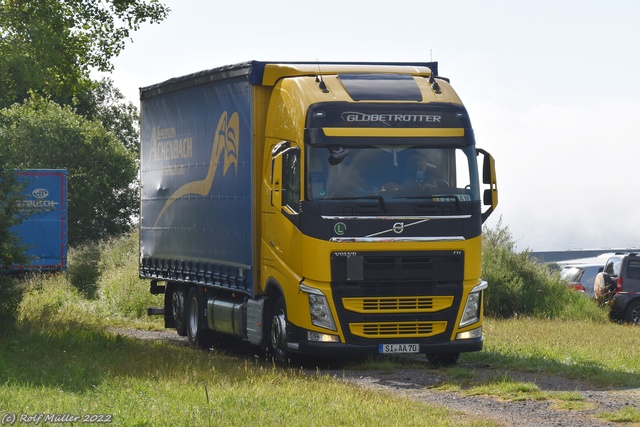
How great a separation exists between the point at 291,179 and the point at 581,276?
19647 mm

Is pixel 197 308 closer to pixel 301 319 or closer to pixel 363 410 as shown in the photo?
pixel 301 319

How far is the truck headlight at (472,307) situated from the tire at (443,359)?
2.56 ft

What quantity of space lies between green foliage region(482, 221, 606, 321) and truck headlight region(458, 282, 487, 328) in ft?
37.0

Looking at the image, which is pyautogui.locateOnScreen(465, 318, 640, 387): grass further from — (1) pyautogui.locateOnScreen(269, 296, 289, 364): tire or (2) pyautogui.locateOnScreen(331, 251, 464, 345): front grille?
(1) pyautogui.locateOnScreen(269, 296, 289, 364): tire

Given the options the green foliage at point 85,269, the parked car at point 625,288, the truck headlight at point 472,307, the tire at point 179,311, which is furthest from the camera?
the green foliage at point 85,269

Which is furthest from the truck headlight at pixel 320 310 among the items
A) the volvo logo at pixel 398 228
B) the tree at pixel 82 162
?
the tree at pixel 82 162

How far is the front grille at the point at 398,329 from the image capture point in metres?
16.5

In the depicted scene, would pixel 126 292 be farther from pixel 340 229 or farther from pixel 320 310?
pixel 340 229

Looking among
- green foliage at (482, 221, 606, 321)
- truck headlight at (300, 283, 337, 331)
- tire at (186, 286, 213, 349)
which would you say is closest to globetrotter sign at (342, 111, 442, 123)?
truck headlight at (300, 283, 337, 331)

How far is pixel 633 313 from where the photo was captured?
2802 centimetres

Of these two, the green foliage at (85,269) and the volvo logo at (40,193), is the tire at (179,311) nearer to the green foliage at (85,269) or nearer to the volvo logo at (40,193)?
the volvo logo at (40,193)

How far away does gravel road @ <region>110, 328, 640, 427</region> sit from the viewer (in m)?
12.2

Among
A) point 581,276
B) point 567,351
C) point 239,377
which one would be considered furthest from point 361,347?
point 581,276

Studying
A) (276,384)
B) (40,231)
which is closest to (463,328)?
(276,384)
